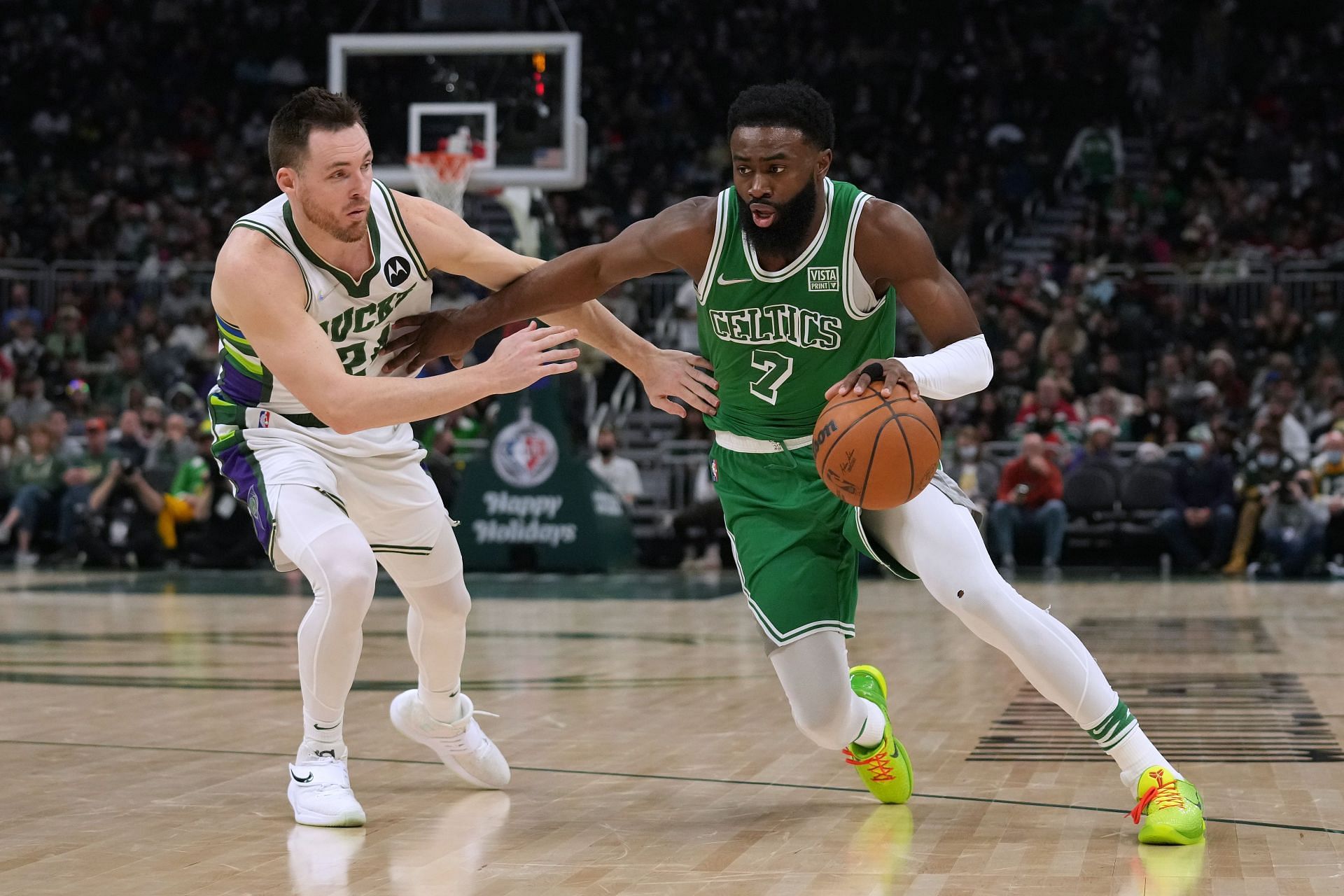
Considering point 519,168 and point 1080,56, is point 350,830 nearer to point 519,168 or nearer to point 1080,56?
point 519,168

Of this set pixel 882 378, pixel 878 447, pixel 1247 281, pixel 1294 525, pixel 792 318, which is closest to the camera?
pixel 878 447

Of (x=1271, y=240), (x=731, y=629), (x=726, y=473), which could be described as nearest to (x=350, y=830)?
(x=726, y=473)

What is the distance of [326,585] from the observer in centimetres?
472

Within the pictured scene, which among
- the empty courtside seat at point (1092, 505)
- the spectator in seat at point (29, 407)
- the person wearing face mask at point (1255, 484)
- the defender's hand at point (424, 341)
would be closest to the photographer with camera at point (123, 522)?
the spectator in seat at point (29, 407)

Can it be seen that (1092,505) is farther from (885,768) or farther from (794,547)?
(794,547)

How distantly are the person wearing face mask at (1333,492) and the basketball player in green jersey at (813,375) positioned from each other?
35.4 feet

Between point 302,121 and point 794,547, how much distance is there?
1.86 m

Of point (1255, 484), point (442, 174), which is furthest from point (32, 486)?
point (1255, 484)

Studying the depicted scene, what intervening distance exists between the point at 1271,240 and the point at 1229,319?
2.19 m

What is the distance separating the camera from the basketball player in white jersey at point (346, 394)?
4.59 meters

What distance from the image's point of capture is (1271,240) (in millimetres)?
19672

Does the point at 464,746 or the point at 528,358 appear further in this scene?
the point at 464,746

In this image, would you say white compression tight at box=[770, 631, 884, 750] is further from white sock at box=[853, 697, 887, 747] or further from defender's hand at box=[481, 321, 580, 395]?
defender's hand at box=[481, 321, 580, 395]

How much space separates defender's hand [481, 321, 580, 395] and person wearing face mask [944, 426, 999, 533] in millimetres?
11100
